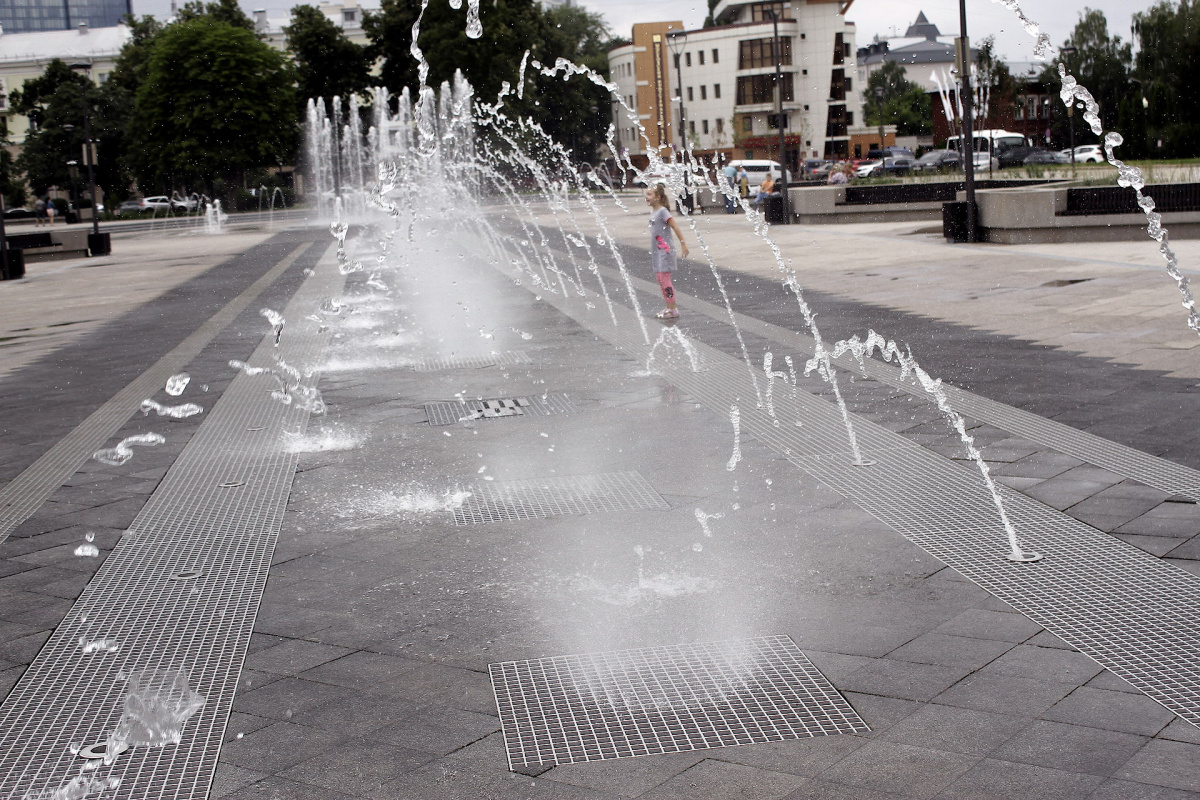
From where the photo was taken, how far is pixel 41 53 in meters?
103

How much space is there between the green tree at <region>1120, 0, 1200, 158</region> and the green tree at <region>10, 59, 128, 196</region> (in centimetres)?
5673

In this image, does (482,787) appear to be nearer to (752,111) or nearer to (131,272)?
(131,272)

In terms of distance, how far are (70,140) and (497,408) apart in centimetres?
7299

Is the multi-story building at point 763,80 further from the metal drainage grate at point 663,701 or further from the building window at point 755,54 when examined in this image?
the metal drainage grate at point 663,701

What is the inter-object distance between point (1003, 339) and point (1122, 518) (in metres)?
5.07

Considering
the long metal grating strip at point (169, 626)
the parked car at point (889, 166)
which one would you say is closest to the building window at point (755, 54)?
the parked car at point (889, 166)

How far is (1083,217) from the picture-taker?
60.5ft

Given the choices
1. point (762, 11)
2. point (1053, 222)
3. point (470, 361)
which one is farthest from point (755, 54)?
point (470, 361)

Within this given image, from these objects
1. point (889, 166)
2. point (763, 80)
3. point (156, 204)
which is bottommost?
point (889, 166)

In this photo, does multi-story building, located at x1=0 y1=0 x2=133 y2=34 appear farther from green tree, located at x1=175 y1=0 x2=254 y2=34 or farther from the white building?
green tree, located at x1=175 y1=0 x2=254 y2=34

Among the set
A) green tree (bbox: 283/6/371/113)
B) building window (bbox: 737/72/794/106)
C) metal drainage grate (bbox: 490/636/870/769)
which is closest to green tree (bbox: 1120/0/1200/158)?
building window (bbox: 737/72/794/106)

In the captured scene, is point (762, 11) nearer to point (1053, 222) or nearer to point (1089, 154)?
point (1089, 154)

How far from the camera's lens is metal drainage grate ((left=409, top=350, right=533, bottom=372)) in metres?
10.2

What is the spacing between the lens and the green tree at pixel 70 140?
74.4 meters
